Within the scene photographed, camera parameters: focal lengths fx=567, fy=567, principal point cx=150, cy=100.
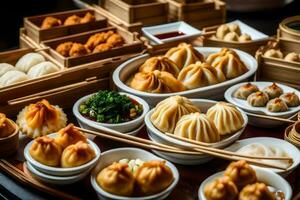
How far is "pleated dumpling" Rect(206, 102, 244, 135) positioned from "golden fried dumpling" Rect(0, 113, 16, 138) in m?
0.86

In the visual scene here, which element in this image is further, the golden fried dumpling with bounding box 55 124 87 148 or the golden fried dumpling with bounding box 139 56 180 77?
the golden fried dumpling with bounding box 139 56 180 77

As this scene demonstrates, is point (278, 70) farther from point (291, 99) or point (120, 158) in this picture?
point (120, 158)

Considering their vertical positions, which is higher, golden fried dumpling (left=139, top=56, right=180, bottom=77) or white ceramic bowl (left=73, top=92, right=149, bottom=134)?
golden fried dumpling (left=139, top=56, right=180, bottom=77)

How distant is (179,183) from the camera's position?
89.6 inches

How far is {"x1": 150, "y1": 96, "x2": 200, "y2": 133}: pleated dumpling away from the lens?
246 centimetres

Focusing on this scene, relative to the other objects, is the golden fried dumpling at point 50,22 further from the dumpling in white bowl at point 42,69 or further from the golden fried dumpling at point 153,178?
the golden fried dumpling at point 153,178

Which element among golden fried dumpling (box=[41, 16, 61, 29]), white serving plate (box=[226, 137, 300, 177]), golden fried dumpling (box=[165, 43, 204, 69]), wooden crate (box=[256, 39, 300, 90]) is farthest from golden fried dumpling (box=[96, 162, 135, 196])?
golden fried dumpling (box=[41, 16, 61, 29])

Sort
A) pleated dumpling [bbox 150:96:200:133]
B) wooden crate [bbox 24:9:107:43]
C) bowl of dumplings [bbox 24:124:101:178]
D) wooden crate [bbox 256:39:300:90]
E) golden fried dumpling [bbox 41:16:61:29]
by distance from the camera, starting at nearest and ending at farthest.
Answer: bowl of dumplings [bbox 24:124:101:178]
pleated dumpling [bbox 150:96:200:133]
wooden crate [bbox 256:39:300:90]
wooden crate [bbox 24:9:107:43]
golden fried dumpling [bbox 41:16:61:29]

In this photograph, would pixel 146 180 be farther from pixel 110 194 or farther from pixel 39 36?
pixel 39 36

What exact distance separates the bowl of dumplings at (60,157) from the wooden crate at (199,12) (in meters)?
1.67

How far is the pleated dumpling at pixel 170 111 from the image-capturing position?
2.46 meters

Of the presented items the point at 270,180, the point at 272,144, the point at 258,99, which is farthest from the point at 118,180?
the point at 258,99

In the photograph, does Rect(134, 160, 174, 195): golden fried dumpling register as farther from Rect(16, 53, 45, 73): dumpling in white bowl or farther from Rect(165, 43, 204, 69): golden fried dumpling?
Rect(16, 53, 45, 73): dumpling in white bowl

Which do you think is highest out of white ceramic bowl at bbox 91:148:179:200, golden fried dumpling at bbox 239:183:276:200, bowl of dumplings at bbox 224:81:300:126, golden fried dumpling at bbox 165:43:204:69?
golden fried dumpling at bbox 165:43:204:69
